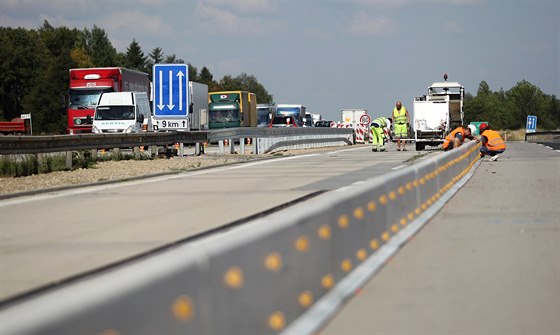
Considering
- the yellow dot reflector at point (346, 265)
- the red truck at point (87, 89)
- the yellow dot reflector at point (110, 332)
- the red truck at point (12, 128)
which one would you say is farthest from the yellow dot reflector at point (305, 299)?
the red truck at point (12, 128)

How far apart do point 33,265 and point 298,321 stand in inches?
163

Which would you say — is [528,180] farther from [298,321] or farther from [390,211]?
[298,321]

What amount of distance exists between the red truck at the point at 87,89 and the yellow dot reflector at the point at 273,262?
3964cm

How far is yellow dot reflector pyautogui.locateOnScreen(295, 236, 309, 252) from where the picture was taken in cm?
644

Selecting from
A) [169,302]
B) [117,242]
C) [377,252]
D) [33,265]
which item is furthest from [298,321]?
[117,242]

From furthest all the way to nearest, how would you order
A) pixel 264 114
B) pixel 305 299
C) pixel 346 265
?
pixel 264 114 < pixel 346 265 < pixel 305 299

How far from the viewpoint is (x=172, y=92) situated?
34.7 m

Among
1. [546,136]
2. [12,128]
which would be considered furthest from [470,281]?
[546,136]

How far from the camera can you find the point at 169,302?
403 cm

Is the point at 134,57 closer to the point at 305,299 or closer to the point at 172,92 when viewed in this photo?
the point at 172,92

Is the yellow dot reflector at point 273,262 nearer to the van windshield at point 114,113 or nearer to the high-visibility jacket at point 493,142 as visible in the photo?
the high-visibility jacket at point 493,142

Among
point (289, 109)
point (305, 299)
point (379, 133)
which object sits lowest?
point (289, 109)

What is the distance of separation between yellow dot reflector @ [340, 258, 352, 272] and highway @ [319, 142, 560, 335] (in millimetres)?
214

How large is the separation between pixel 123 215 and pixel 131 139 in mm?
18562
